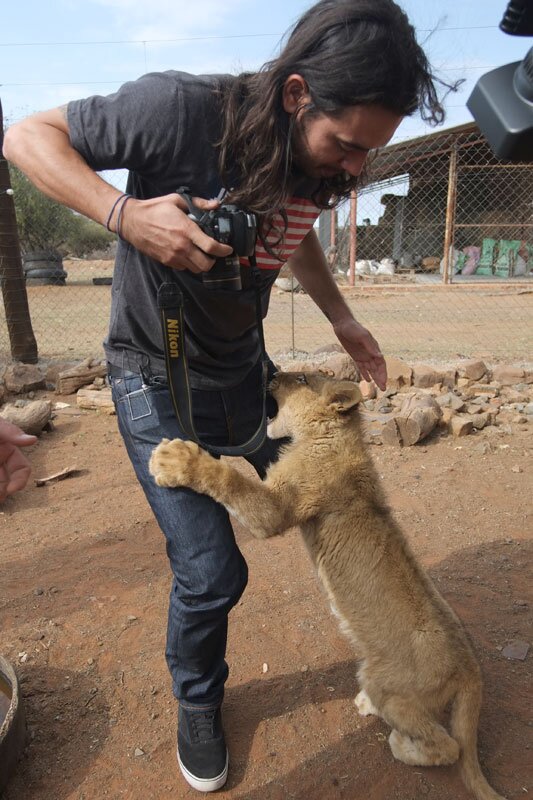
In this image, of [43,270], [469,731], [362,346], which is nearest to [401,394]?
[362,346]

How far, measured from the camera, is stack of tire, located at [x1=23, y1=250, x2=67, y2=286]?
21359 millimetres

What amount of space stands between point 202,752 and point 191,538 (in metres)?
1.12

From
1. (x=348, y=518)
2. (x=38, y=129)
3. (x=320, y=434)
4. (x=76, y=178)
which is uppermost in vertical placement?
(x=38, y=129)

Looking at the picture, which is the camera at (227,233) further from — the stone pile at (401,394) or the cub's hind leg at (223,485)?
the stone pile at (401,394)

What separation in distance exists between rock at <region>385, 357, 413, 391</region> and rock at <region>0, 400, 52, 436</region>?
4144mm

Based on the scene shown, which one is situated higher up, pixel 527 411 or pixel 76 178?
pixel 76 178

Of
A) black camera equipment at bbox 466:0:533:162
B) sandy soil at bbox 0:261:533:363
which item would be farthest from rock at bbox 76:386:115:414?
black camera equipment at bbox 466:0:533:162

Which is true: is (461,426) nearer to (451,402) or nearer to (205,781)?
(451,402)

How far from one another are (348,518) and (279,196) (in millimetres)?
1538

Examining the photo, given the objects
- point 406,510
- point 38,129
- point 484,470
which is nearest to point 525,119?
point 38,129

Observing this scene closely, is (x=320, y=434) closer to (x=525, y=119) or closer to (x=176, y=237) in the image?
(x=176, y=237)

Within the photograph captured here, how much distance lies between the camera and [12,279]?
834cm

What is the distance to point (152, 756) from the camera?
9.65 feet

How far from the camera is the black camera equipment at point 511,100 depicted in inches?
45.8
